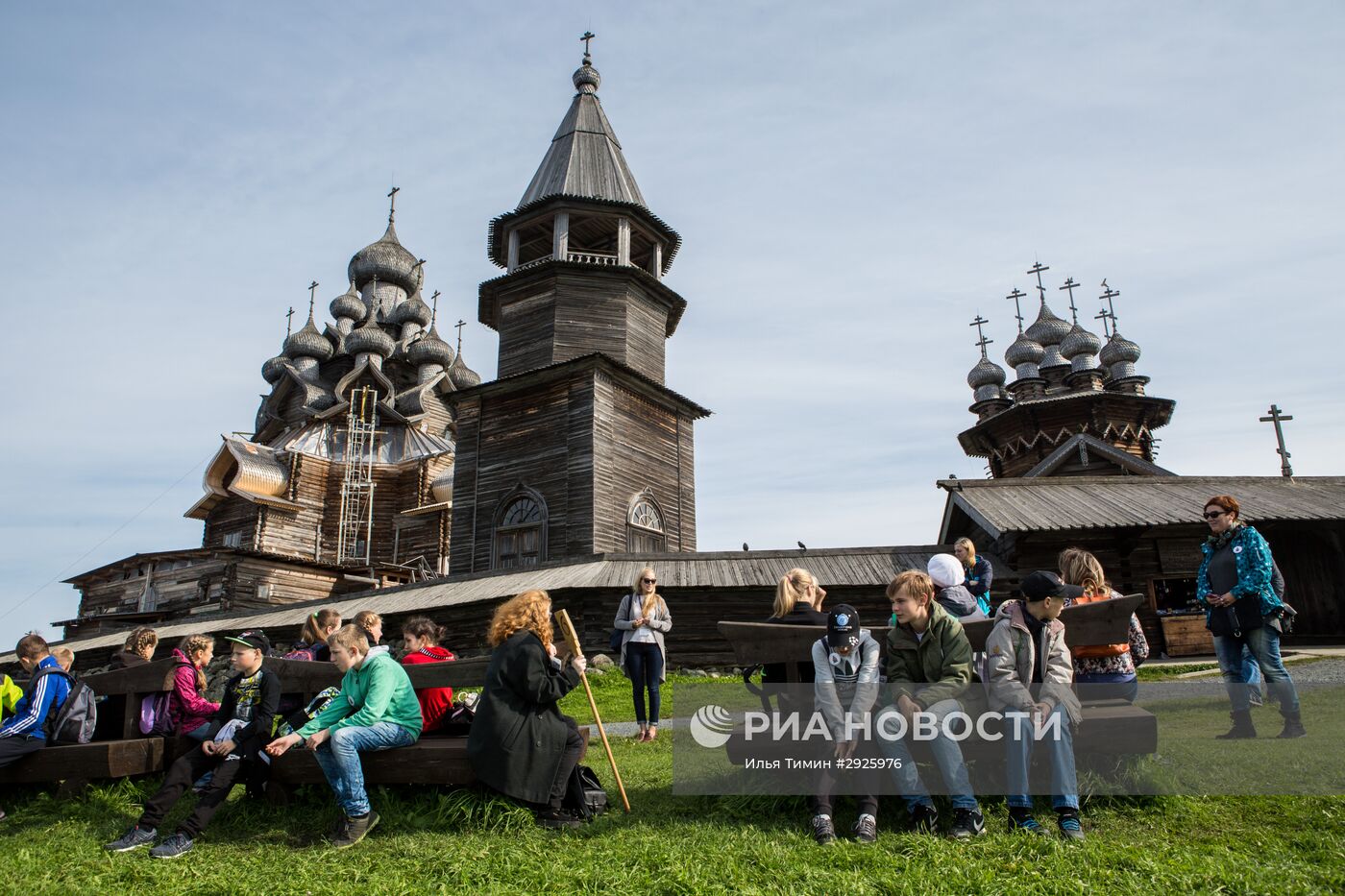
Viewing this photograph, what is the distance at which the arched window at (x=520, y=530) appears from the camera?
2144cm

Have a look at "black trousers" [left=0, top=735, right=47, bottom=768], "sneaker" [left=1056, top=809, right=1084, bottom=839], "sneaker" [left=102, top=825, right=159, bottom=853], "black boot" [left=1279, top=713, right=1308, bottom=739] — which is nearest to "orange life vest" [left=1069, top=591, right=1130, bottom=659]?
"sneaker" [left=1056, top=809, right=1084, bottom=839]

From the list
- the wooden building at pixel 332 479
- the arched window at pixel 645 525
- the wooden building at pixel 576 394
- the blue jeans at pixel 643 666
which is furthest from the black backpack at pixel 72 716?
the wooden building at pixel 332 479

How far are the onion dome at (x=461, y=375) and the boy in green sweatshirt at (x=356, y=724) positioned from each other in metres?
43.2

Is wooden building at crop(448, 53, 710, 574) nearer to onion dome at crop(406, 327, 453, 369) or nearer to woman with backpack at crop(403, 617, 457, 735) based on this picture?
woman with backpack at crop(403, 617, 457, 735)

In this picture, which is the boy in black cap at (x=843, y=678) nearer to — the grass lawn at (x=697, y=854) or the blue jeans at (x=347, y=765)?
the grass lawn at (x=697, y=854)

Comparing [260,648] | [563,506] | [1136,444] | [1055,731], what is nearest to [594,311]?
[563,506]

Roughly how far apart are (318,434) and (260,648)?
121 ft

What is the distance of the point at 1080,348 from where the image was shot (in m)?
41.4

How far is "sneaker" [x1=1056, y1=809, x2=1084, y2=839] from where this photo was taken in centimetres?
425

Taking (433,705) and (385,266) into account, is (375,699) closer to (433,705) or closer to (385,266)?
(433,705)

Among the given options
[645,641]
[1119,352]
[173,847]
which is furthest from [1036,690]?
[1119,352]

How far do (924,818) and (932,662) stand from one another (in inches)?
32.0

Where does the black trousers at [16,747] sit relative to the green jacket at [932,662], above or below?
below

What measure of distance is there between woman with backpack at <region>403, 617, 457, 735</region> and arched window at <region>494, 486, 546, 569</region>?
14057 millimetres
